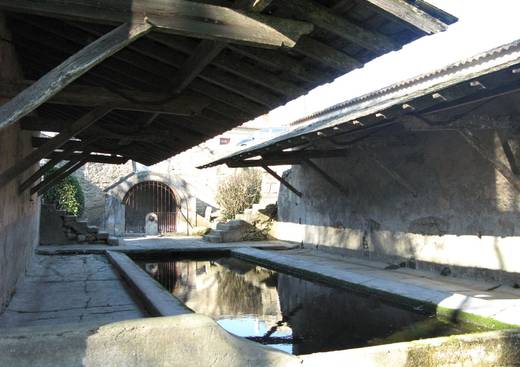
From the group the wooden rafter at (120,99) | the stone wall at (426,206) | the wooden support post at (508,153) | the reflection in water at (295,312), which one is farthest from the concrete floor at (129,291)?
the wooden rafter at (120,99)

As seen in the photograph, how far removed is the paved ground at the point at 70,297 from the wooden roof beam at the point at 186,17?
2521 mm

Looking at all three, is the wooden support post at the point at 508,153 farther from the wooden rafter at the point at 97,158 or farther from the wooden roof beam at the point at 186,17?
the wooden rafter at the point at 97,158

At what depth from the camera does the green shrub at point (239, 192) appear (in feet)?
51.9

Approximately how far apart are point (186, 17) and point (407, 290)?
4.29 metres

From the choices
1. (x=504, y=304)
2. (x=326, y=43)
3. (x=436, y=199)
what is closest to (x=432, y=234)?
(x=436, y=199)

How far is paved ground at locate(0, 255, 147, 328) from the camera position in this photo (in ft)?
14.9

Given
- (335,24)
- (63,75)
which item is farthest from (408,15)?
(63,75)

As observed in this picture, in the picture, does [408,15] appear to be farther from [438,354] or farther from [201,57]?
[438,354]

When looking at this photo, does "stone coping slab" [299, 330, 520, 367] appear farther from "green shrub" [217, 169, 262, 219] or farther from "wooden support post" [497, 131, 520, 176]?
"green shrub" [217, 169, 262, 219]

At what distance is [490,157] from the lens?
5.49 metres

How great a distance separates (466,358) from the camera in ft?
9.20

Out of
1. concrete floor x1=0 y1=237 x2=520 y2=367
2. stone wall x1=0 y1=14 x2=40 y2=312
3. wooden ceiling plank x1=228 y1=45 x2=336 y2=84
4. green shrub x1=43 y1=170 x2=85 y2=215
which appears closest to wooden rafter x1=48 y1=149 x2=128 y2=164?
stone wall x1=0 y1=14 x2=40 y2=312

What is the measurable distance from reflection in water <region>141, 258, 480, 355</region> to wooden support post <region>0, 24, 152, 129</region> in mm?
2901

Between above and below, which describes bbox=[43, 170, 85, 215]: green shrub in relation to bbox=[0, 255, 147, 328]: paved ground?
above
